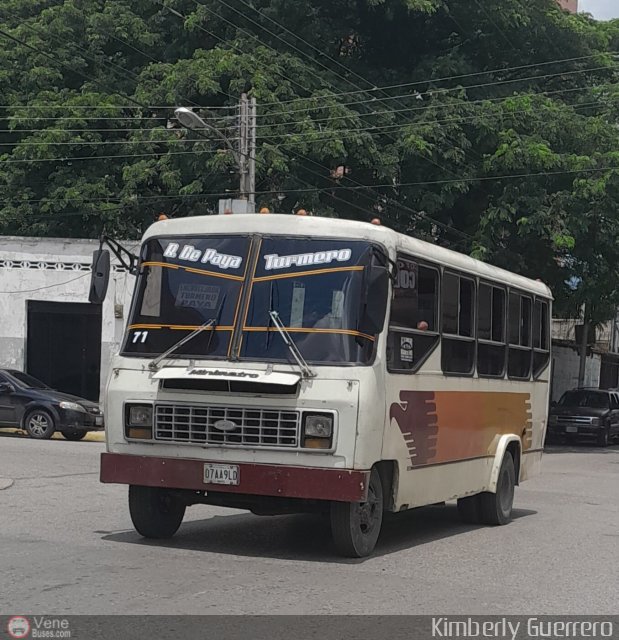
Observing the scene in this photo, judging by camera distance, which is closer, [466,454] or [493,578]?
[493,578]

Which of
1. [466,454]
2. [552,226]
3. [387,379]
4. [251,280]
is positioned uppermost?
[552,226]

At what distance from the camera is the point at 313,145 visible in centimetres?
2602

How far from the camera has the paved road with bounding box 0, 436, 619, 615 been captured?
24.1ft

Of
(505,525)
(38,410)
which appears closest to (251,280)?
(505,525)

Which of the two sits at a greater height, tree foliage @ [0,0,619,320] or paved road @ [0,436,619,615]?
tree foliage @ [0,0,619,320]

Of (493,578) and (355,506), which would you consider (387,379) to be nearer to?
(355,506)

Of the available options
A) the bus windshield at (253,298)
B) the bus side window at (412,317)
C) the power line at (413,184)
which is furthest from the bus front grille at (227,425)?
the power line at (413,184)

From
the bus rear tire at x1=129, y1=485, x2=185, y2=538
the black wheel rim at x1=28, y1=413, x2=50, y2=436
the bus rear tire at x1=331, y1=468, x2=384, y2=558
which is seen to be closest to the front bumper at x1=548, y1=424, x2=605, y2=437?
the black wheel rim at x1=28, y1=413, x2=50, y2=436

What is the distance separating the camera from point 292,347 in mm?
9016

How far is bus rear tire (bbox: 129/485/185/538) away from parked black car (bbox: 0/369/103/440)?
523 inches

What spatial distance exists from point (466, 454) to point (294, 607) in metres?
4.71

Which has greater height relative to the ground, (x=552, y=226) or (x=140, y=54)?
(x=140, y=54)

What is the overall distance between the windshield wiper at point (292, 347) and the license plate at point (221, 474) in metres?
1.01

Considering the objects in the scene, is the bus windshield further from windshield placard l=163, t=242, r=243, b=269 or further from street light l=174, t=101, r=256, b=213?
street light l=174, t=101, r=256, b=213
